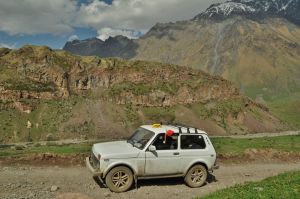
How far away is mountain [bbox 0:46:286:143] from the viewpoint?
96.6 meters

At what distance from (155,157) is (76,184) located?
3.60m

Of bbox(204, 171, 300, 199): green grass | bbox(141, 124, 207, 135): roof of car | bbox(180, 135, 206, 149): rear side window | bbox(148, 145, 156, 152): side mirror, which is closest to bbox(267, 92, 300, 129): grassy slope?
bbox(180, 135, 206, 149): rear side window

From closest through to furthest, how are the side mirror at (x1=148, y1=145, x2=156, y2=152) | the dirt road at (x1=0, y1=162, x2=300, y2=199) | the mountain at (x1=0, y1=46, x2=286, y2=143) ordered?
the dirt road at (x1=0, y1=162, x2=300, y2=199) < the side mirror at (x1=148, y1=145, x2=156, y2=152) < the mountain at (x1=0, y1=46, x2=286, y2=143)

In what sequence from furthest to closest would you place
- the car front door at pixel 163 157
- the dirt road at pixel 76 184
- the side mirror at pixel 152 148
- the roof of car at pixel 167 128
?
the roof of car at pixel 167 128 < the car front door at pixel 163 157 < the side mirror at pixel 152 148 < the dirt road at pixel 76 184

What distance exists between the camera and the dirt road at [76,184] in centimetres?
1563

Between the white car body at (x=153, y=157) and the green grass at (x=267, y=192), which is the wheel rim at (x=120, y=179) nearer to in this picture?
the white car body at (x=153, y=157)

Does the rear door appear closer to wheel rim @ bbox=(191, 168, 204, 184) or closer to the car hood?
wheel rim @ bbox=(191, 168, 204, 184)

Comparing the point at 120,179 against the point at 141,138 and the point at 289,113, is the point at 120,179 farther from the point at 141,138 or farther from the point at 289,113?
the point at 289,113

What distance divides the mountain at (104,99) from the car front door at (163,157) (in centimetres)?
7690

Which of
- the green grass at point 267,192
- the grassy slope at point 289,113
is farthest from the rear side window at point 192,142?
the grassy slope at point 289,113

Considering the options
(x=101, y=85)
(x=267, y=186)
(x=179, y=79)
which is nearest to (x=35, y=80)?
(x=101, y=85)

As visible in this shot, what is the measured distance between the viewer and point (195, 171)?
1755cm

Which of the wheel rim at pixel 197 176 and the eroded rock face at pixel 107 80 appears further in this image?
the eroded rock face at pixel 107 80

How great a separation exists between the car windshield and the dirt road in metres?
1.73
